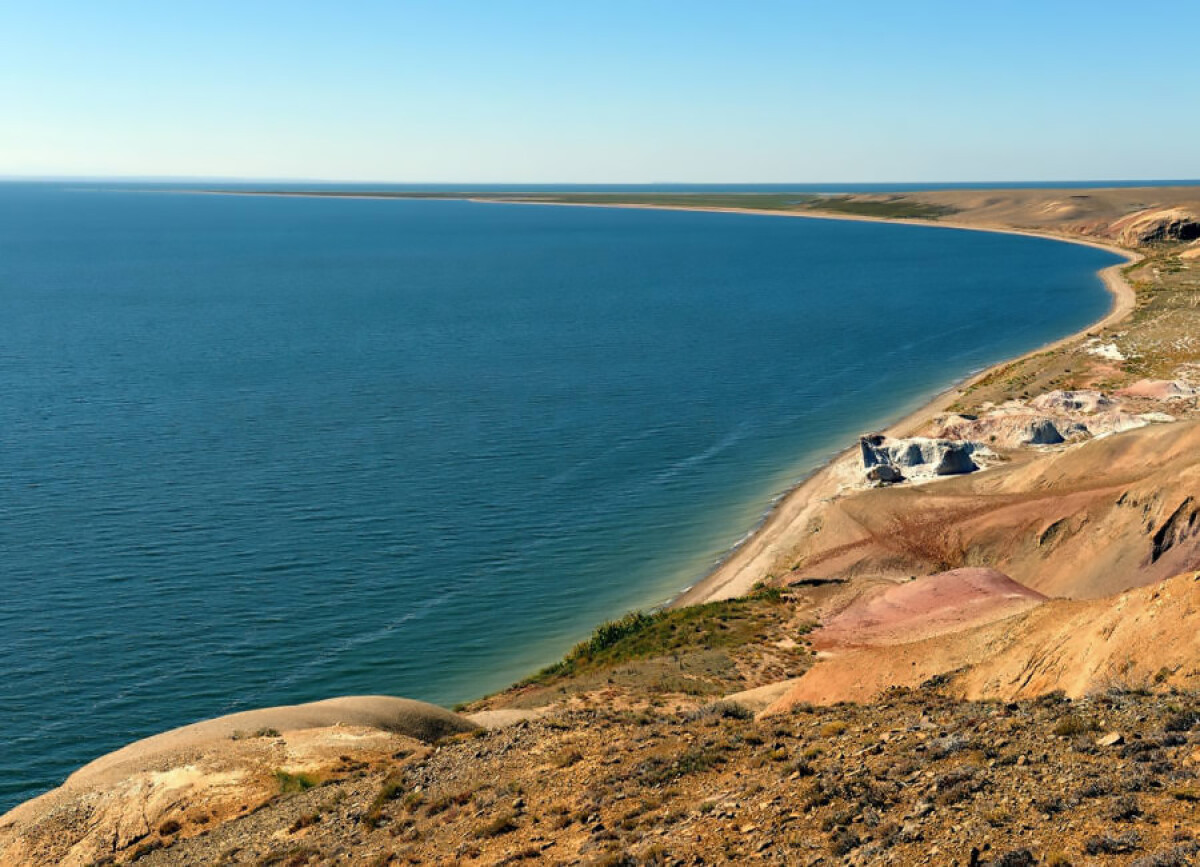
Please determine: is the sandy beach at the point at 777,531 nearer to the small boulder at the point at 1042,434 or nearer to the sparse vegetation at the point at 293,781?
the small boulder at the point at 1042,434

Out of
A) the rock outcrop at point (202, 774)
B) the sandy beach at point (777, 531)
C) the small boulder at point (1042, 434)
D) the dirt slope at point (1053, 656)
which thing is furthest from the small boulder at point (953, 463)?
the rock outcrop at point (202, 774)

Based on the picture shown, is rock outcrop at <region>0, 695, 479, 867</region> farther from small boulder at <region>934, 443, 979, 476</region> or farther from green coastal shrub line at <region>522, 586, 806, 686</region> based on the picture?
small boulder at <region>934, 443, 979, 476</region>

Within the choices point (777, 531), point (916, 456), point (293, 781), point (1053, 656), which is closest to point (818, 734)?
point (1053, 656)

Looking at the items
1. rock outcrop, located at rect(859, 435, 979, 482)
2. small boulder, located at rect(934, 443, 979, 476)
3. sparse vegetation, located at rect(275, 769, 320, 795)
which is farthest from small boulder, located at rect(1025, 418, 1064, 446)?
sparse vegetation, located at rect(275, 769, 320, 795)

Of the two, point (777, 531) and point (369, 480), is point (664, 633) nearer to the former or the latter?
point (777, 531)

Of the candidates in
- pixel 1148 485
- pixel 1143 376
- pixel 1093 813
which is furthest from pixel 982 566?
pixel 1143 376

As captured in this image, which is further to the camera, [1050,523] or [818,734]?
[1050,523]

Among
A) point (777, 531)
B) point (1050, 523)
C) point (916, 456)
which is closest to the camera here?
point (1050, 523)

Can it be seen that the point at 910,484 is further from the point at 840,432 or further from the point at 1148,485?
the point at 840,432
